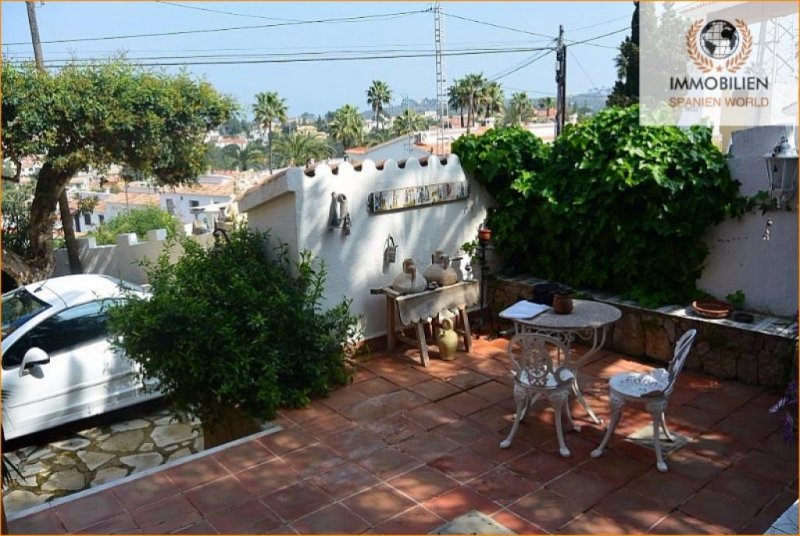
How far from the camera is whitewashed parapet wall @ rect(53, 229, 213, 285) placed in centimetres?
1112

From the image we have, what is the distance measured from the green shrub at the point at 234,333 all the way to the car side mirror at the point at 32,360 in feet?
2.02

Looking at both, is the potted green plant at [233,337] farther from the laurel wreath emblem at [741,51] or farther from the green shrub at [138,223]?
the green shrub at [138,223]

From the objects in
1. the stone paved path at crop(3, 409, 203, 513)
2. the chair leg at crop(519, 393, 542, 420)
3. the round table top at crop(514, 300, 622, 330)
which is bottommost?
the stone paved path at crop(3, 409, 203, 513)

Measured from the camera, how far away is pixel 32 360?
486cm

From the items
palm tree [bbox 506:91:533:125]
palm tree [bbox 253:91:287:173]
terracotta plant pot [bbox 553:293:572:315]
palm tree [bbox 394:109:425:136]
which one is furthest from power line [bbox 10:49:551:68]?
palm tree [bbox 253:91:287:173]

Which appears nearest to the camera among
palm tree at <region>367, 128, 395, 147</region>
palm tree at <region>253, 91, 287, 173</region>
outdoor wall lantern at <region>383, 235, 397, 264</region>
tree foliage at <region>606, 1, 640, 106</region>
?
outdoor wall lantern at <region>383, 235, 397, 264</region>

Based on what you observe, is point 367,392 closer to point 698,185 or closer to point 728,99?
point 698,185

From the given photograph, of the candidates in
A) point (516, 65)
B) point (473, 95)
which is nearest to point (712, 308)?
point (516, 65)

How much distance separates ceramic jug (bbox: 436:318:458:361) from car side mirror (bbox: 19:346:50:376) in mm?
3310

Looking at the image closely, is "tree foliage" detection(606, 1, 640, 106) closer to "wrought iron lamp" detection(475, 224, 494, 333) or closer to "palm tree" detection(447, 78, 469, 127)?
"palm tree" detection(447, 78, 469, 127)

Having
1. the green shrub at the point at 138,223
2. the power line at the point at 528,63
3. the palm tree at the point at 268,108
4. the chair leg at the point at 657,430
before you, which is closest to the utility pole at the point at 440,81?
the power line at the point at 528,63

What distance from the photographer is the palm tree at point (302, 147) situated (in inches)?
1401

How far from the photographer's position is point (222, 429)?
4918 mm

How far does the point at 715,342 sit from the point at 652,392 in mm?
1900
